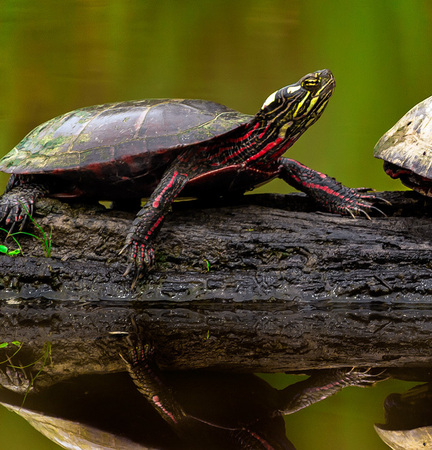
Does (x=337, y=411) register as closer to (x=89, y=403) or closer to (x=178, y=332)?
(x=89, y=403)

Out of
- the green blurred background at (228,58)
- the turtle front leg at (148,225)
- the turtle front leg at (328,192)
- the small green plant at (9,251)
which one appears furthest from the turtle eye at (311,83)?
the green blurred background at (228,58)

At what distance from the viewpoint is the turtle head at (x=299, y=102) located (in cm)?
294

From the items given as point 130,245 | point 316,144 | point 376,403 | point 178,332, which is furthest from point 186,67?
point 376,403

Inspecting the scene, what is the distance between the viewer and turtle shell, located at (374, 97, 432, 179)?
2.97 meters

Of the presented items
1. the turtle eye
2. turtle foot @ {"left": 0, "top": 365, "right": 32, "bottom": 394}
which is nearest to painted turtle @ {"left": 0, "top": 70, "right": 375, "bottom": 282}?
the turtle eye

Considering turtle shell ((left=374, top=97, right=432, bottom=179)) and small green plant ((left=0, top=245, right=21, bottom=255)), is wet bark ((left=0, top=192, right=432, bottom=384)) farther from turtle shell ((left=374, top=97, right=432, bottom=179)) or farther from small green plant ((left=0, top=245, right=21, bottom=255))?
turtle shell ((left=374, top=97, right=432, bottom=179))

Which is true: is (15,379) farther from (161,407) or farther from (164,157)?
(164,157)

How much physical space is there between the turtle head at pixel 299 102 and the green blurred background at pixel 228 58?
9.24 feet

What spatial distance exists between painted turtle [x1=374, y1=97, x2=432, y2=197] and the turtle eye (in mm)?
616

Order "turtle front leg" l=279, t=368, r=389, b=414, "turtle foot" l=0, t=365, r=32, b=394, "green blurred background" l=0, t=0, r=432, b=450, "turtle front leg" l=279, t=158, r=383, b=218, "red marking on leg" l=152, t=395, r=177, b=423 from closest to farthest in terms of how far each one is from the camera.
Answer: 1. "red marking on leg" l=152, t=395, r=177, b=423
2. "turtle front leg" l=279, t=368, r=389, b=414
3. "turtle foot" l=0, t=365, r=32, b=394
4. "turtle front leg" l=279, t=158, r=383, b=218
5. "green blurred background" l=0, t=0, r=432, b=450

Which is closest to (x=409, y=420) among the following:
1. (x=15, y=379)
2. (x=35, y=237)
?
(x=15, y=379)

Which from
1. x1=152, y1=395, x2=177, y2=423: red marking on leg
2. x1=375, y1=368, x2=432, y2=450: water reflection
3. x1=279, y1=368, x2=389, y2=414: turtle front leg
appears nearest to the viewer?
x1=375, y1=368, x2=432, y2=450: water reflection

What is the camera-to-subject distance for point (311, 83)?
2926mm

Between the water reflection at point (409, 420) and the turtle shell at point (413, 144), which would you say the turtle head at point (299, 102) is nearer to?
the turtle shell at point (413, 144)
